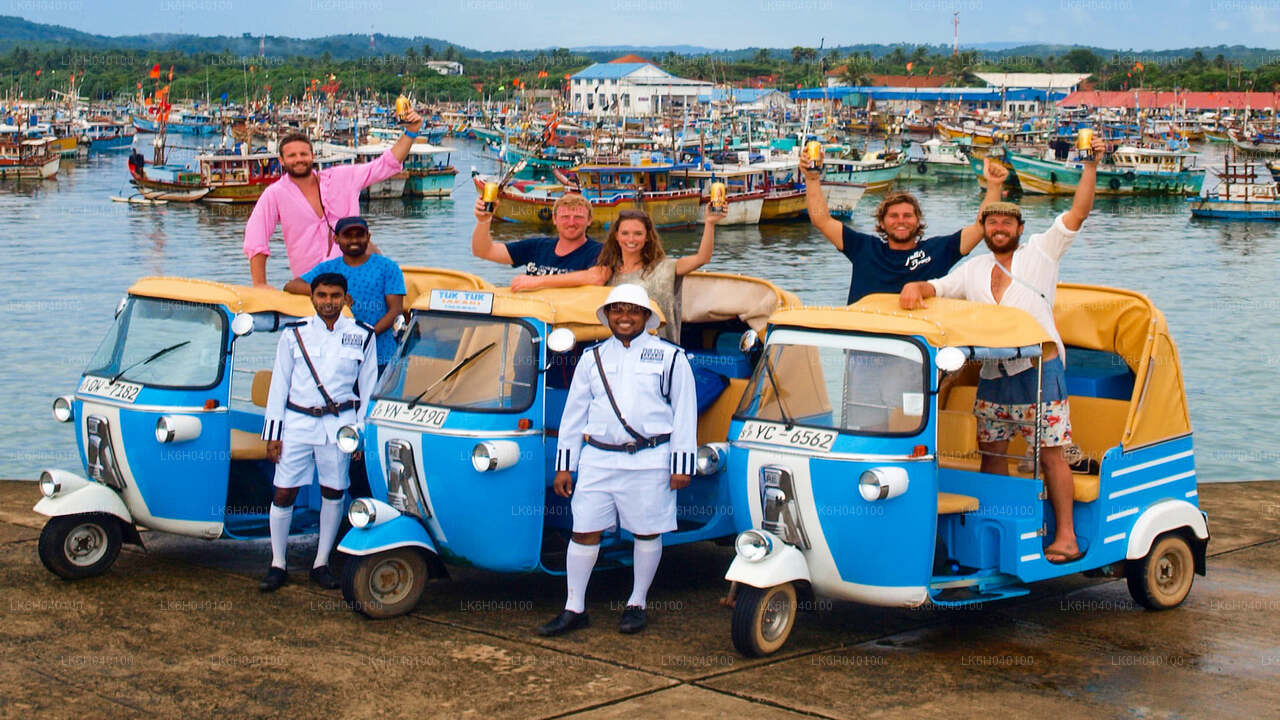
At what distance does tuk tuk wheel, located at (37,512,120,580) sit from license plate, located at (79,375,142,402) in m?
0.65

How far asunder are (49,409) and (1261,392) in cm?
1985

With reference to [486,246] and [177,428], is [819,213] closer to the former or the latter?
[486,246]

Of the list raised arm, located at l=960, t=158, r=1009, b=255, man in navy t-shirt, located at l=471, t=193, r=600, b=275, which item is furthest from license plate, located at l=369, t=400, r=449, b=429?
raised arm, located at l=960, t=158, r=1009, b=255

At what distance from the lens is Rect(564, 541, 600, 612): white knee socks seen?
7035 mm

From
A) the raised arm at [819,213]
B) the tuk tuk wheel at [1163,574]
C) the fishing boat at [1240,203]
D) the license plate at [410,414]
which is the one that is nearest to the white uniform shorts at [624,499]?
the license plate at [410,414]

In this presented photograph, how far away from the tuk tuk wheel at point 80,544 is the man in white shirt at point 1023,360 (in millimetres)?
4496

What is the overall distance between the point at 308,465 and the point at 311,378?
48 cm

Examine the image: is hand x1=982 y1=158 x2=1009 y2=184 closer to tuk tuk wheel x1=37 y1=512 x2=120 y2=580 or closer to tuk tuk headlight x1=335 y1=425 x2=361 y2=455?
tuk tuk headlight x1=335 y1=425 x2=361 y2=455

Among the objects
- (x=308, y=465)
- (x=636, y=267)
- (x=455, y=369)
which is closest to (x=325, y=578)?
(x=308, y=465)

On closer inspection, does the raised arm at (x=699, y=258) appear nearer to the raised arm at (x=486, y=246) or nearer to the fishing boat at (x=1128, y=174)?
the raised arm at (x=486, y=246)

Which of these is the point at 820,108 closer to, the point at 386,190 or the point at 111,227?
the point at 386,190

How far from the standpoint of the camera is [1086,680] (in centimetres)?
646

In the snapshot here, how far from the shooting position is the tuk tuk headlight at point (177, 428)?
25.0 feet

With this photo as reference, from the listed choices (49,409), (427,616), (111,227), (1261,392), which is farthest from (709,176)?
(427,616)
